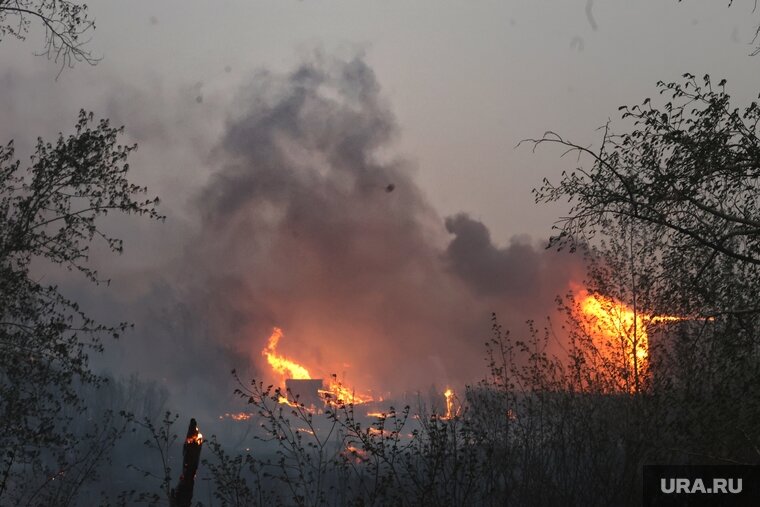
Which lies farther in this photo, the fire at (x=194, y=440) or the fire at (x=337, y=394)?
the fire at (x=337, y=394)

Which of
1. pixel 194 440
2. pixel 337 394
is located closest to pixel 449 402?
pixel 337 394

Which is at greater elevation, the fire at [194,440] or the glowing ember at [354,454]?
the glowing ember at [354,454]

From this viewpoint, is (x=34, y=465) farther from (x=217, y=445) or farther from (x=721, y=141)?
(x=721, y=141)

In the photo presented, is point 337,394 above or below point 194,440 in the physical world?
above

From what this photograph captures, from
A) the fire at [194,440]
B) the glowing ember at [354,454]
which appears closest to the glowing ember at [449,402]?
the glowing ember at [354,454]

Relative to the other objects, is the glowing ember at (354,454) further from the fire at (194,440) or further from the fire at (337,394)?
the fire at (194,440)

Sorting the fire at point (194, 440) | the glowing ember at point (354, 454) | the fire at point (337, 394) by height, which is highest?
the fire at point (337, 394)

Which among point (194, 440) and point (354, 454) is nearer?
point (194, 440)

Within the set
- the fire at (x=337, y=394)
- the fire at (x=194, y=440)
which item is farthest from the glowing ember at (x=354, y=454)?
the fire at (x=194, y=440)

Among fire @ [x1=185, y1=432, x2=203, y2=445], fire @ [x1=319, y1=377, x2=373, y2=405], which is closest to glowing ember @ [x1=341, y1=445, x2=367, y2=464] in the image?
fire @ [x1=319, y1=377, x2=373, y2=405]

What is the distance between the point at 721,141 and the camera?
30.8ft

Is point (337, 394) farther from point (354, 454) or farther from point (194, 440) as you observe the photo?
point (194, 440)

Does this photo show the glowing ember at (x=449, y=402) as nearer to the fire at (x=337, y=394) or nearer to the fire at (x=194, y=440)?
the fire at (x=337, y=394)

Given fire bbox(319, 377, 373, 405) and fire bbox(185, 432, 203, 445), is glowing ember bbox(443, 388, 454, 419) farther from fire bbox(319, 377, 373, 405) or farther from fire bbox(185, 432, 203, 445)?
fire bbox(185, 432, 203, 445)
